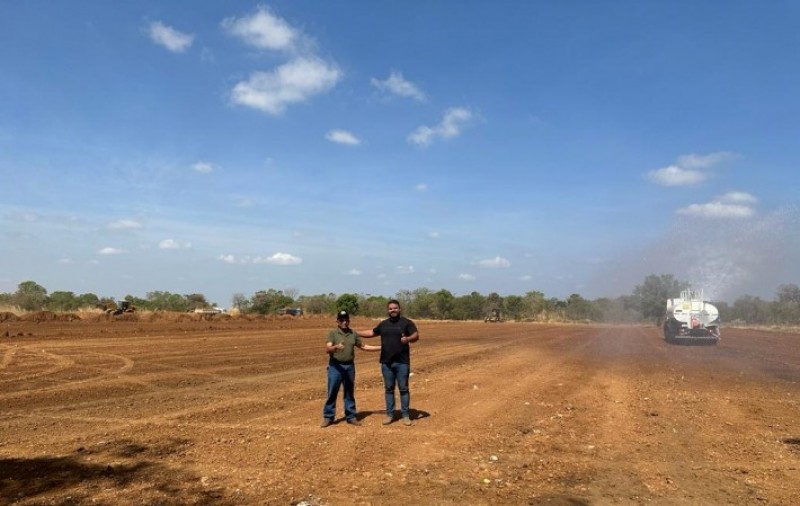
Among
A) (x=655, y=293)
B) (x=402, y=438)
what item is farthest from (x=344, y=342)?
(x=655, y=293)

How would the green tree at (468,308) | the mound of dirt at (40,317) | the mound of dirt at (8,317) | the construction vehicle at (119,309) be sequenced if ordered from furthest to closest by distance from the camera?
1. the green tree at (468,308)
2. the construction vehicle at (119,309)
3. the mound of dirt at (40,317)
4. the mound of dirt at (8,317)

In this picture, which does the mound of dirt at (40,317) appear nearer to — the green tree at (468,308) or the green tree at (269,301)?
the green tree at (269,301)

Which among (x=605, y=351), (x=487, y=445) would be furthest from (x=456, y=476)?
(x=605, y=351)

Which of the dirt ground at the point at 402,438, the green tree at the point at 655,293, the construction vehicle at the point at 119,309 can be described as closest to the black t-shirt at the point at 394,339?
the dirt ground at the point at 402,438

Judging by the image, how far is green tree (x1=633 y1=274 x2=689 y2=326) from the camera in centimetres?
6706

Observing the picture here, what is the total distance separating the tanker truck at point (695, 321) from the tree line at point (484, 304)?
3244 centimetres

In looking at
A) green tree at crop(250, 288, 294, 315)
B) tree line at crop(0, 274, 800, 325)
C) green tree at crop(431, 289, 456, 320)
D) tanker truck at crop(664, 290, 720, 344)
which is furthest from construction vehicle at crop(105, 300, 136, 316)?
green tree at crop(431, 289, 456, 320)

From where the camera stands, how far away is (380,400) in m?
11.9

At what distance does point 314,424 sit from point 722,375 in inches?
505

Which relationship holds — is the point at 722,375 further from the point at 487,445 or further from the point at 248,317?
the point at 248,317

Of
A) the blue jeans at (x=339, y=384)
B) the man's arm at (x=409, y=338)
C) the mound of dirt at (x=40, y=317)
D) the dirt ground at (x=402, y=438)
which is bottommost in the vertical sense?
the dirt ground at (x=402, y=438)

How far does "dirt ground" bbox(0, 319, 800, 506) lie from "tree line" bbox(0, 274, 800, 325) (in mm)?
43925

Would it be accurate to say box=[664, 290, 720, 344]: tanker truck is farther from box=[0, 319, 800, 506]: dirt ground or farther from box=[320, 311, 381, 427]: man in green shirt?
box=[320, 311, 381, 427]: man in green shirt

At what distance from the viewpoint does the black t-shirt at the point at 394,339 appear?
9.27 metres
